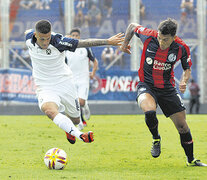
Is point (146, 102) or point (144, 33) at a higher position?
point (144, 33)

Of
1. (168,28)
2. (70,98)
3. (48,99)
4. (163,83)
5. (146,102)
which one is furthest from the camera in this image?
(70,98)

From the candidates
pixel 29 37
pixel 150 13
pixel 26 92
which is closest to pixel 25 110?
pixel 26 92

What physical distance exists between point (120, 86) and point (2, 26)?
5964mm

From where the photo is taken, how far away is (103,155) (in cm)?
845

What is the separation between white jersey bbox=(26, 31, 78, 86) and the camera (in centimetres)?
787

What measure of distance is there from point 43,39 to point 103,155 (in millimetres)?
2168

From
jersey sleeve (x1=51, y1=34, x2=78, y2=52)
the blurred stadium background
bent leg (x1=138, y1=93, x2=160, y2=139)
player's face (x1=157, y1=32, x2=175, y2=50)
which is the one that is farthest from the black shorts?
the blurred stadium background

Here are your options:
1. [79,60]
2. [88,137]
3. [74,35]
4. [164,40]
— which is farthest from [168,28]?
[79,60]

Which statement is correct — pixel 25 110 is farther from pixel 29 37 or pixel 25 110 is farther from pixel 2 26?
pixel 29 37

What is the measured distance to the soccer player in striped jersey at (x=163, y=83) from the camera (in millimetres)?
7152

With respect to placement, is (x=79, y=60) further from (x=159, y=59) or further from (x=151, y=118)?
(x=151, y=118)

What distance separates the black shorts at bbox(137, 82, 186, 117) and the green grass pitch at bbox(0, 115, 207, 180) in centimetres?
81

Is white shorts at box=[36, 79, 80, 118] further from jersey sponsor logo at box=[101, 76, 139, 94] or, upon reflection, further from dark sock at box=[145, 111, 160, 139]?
jersey sponsor logo at box=[101, 76, 139, 94]

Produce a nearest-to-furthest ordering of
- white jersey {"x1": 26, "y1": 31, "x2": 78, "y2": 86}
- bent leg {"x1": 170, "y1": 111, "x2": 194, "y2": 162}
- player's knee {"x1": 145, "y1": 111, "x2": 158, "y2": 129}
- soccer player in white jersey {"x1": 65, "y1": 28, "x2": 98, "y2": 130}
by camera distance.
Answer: player's knee {"x1": 145, "y1": 111, "x2": 158, "y2": 129} < bent leg {"x1": 170, "y1": 111, "x2": 194, "y2": 162} < white jersey {"x1": 26, "y1": 31, "x2": 78, "y2": 86} < soccer player in white jersey {"x1": 65, "y1": 28, "x2": 98, "y2": 130}
